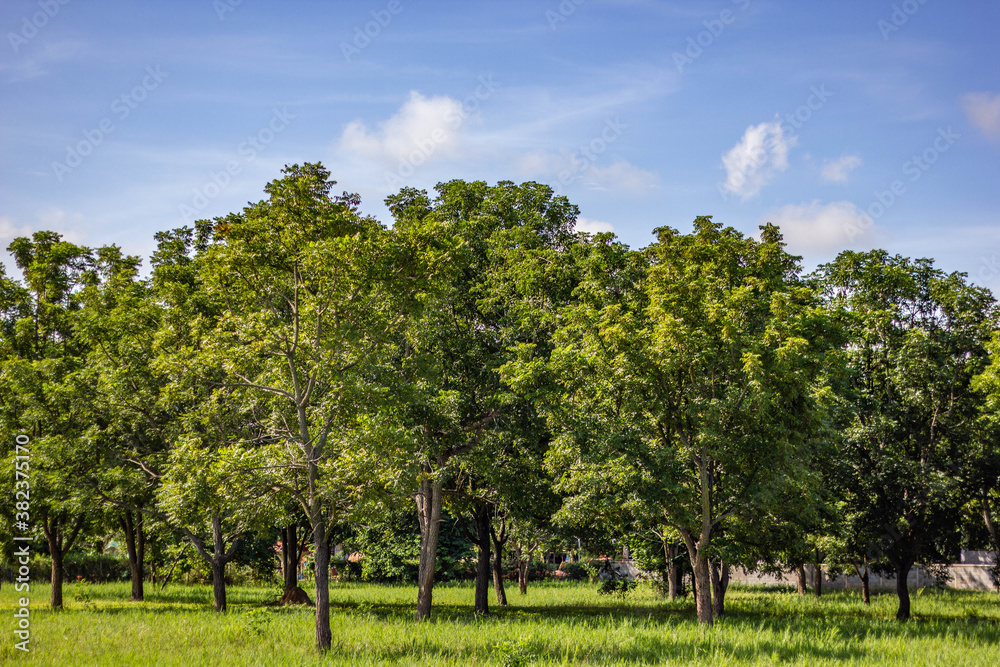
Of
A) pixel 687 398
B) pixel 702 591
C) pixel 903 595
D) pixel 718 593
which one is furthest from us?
pixel 718 593

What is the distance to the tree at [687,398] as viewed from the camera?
19234mm

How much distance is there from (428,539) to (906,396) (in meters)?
17.6

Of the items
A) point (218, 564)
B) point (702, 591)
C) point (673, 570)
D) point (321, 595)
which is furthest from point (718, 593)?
point (218, 564)

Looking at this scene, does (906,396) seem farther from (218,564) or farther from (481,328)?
(218,564)

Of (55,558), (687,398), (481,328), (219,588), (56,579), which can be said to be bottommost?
(219,588)

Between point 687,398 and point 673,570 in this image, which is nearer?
point 687,398

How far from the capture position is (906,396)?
2548 cm

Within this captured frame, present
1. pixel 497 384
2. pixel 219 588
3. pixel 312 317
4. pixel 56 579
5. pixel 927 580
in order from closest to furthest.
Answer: pixel 312 317 < pixel 497 384 < pixel 56 579 < pixel 219 588 < pixel 927 580

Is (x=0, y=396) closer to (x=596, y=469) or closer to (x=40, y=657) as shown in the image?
(x=40, y=657)

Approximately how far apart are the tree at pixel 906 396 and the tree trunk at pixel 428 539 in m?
14.4

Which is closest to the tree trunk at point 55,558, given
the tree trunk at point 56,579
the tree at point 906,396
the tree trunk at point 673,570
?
the tree trunk at point 56,579

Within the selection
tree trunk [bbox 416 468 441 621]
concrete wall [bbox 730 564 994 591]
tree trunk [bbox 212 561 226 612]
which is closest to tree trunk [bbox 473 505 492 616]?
tree trunk [bbox 416 468 441 621]

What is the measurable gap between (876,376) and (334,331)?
20964 mm

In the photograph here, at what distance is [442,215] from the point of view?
25.4 metres
